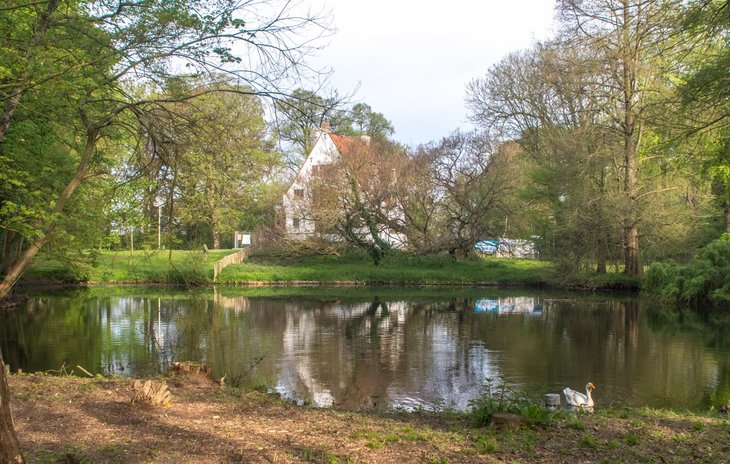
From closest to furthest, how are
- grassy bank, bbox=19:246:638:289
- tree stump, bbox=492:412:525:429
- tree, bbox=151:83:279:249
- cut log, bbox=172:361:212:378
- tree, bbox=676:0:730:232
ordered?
tree stump, bbox=492:412:525:429 < tree, bbox=151:83:279:249 < tree, bbox=676:0:730:232 < cut log, bbox=172:361:212:378 < grassy bank, bbox=19:246:638:289

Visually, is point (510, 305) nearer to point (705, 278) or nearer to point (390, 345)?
point (705, 278)

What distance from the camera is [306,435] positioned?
6.37 metres

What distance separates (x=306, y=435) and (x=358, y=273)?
1243 inches

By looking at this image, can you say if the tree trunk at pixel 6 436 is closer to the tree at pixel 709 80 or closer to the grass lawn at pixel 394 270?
the tree at pixel 709 80

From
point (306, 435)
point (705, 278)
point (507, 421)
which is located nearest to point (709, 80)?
point (507, 421)

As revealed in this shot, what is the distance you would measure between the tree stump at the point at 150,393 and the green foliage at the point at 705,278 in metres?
24.8

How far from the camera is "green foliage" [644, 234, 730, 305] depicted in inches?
1021

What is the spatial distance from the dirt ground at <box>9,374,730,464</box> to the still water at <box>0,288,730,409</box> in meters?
3.12

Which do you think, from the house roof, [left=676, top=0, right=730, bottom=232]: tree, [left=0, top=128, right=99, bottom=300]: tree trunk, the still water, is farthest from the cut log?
the house roof

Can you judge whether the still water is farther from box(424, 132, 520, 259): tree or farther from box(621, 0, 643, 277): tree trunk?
box(424, 132, 520, 259): tree

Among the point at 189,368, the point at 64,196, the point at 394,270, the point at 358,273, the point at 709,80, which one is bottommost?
the point at 189,368

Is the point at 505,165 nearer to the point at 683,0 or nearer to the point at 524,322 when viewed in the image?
the point at 524,322

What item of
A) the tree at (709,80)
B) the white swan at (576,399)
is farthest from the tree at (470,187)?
the white swan at (576,399)

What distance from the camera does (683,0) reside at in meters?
8.57
